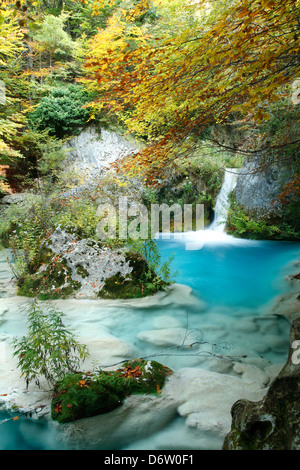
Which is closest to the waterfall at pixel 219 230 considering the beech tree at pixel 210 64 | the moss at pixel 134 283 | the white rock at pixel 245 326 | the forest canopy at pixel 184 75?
the forest canopy at pixel 184 75

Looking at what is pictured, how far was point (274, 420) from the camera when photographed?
1.54 meters

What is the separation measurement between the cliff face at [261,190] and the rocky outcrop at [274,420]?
340 inches

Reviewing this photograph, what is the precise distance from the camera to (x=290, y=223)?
9.98 m

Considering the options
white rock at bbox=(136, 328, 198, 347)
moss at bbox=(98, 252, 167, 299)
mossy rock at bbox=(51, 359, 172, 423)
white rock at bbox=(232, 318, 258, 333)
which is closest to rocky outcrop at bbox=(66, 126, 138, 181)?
moss at bbox=(98, 252, 167, 299)

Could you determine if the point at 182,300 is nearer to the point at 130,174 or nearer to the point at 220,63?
the point at 130,174

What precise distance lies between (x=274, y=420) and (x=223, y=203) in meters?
11.4

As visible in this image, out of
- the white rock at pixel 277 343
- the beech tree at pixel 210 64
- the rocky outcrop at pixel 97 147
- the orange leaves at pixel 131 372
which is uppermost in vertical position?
the rocky outcrop at pixel 97 147

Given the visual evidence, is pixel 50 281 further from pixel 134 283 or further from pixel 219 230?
pixel 219 230

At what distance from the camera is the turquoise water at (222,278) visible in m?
2.19

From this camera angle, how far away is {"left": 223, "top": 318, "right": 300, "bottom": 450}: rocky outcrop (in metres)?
1.45

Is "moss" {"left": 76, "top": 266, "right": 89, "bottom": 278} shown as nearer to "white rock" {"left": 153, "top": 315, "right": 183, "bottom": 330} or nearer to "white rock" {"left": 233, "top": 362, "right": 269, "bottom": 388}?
"white rock" {"left": 153, "top": 315, "right": 183, "bottom": 330}

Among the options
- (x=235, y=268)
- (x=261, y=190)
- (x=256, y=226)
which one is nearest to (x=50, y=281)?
(x=235, y=268)

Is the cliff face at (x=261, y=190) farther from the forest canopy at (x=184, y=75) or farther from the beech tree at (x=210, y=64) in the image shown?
the beech tree at (x=210, y=64)

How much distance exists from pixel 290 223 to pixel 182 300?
7.25 metres
